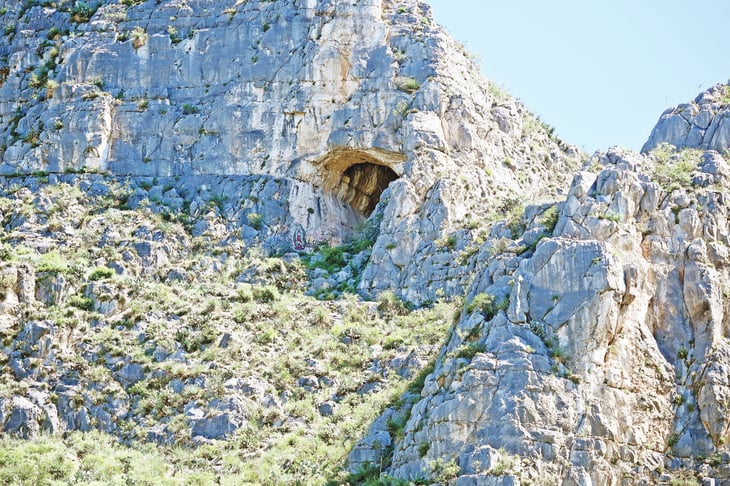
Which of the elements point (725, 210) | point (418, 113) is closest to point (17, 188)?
point (418, 113)

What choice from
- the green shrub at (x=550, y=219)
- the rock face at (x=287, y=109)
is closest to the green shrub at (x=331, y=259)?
the rock face at (x=287, y=109)

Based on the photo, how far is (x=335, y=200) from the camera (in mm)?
61656

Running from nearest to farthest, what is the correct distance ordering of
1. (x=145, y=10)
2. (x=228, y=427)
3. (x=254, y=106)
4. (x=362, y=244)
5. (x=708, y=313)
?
(x=708, y=313) → (x=228, y=427) → (x=362, y=244) → (x=254, y=106) → (x=145, y=10)

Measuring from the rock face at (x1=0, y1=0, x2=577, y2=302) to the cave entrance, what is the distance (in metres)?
0.08

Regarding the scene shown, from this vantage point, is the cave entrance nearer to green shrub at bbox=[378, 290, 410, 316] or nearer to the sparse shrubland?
the sparse shrubland

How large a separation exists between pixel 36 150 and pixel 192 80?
8.40 metres

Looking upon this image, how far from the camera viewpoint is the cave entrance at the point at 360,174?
5937 cm

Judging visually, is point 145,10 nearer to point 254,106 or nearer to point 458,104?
point 254,106

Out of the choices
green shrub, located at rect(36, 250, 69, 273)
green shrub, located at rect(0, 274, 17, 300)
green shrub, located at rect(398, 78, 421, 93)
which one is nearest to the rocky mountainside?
green shrub, located at rect(398, 78, 421, 93)

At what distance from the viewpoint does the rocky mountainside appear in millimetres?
40094

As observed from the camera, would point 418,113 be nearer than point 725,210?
No

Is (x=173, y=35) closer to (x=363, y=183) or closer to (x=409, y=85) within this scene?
(x=363, y=183)

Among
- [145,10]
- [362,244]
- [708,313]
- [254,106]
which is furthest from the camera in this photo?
[145,10]

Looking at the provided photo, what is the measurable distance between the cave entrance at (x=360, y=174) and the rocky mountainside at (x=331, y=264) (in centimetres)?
16
